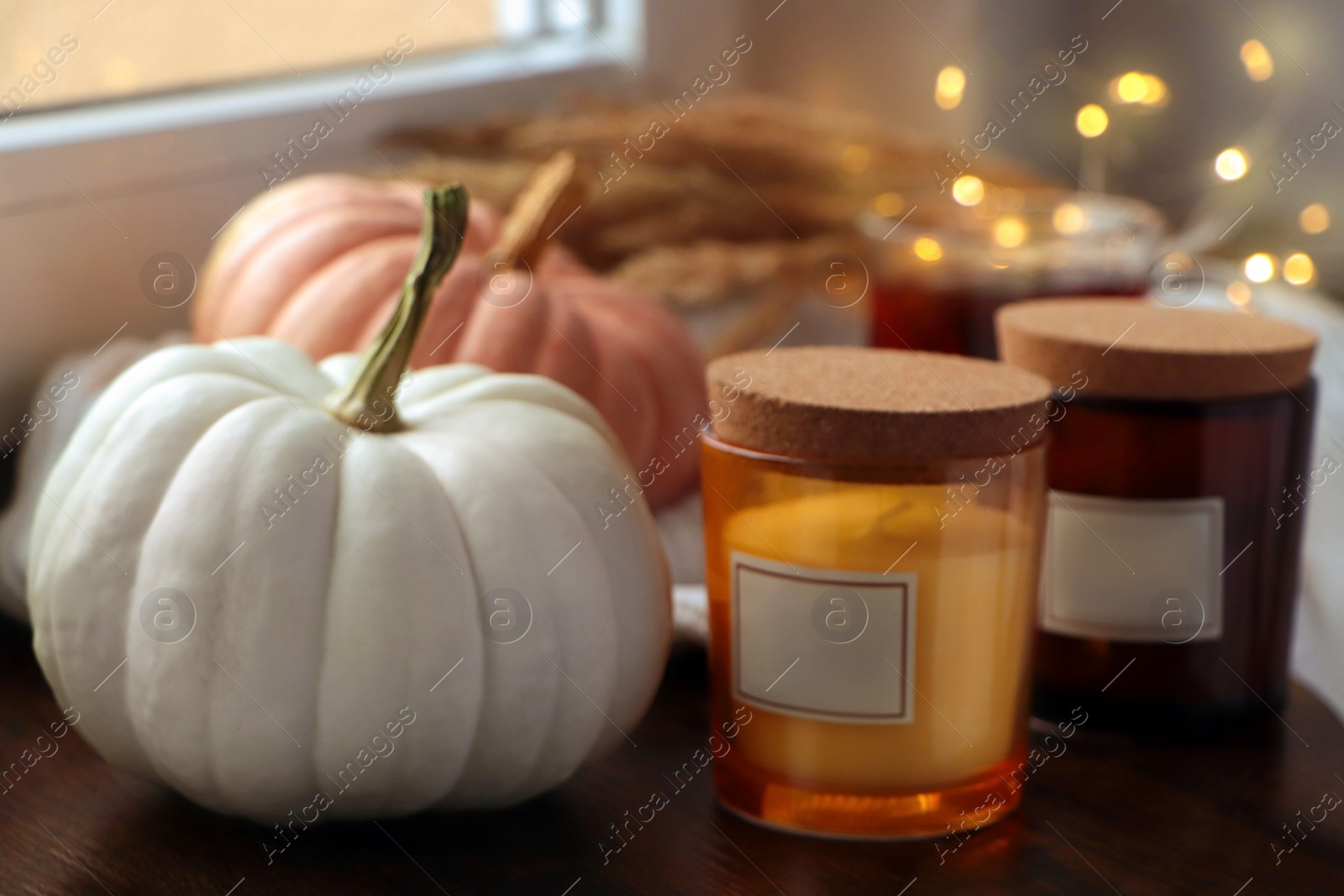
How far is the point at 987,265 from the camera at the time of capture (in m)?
0.86

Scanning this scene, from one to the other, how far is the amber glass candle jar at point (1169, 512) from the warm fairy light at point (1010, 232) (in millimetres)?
241

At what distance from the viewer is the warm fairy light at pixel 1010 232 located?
886 millimetres

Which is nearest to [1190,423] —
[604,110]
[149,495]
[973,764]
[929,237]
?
[973,764]

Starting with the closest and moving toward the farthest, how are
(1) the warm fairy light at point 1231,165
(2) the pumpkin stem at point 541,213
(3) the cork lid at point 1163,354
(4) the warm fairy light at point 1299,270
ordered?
(3) the cork lid at point 1163,354 → (2) the pumpkin stem at point 541,213 → (1) the warm fairy light at point 1231,165 → (4) the warm fairy light at point 1299,270

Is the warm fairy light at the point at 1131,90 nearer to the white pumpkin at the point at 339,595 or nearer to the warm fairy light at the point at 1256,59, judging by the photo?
the warm fairy light at the point at 1256,59

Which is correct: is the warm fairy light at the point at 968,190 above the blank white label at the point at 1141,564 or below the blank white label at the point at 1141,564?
above

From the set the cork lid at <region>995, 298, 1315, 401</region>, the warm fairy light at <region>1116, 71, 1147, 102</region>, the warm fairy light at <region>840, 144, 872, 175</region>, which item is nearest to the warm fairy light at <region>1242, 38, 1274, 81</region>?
the warm fairy light at <region>1116, 71, 1147, 102</region>

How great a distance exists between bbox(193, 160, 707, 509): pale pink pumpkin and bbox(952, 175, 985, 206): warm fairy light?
229mm

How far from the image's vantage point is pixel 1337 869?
0.54 metres

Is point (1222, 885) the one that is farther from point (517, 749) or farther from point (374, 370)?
point (374, 370)

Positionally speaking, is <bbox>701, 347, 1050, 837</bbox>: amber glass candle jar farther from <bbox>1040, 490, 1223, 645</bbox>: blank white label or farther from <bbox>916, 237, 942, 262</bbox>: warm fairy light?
<bbox>916, 237, 942, 262</bbox>: warm fairy light

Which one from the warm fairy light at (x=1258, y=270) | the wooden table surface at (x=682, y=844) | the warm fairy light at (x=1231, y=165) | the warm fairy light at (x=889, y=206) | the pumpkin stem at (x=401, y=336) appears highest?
the pumpkin stem at (x=401, y=336)

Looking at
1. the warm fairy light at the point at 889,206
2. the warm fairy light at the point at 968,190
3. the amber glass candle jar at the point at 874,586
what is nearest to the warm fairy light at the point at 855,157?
the warm fairy light at the point at 968,190

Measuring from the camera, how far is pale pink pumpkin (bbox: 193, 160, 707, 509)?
0.82 metres
